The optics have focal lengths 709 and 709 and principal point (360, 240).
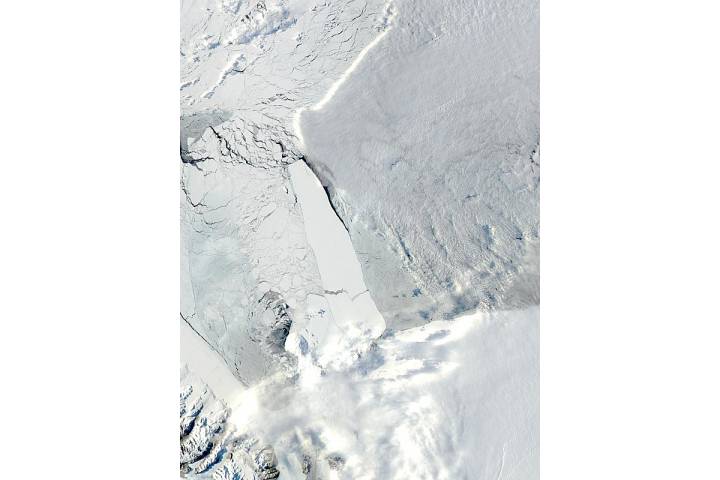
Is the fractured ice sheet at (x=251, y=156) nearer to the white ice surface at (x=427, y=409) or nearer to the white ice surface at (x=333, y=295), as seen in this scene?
the white ice surface at (x=333, y=295)

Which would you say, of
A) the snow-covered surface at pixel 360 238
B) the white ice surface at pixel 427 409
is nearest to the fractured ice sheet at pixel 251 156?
the snow-covered surface at pixel 360 238

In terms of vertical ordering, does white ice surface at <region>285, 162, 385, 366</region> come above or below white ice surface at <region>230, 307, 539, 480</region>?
above

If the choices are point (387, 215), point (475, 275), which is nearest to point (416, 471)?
point (475, 275)

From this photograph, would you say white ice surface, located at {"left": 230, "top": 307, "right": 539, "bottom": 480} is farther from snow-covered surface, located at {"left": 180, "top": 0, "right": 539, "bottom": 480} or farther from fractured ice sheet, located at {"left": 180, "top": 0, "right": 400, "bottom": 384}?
Answer: fractured ice sheet, located at {"left": 180, "top": 0, "right": 400, "bottom": 384}

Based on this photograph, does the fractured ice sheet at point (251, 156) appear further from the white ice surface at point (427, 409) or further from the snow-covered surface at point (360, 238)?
the white ice surface at point (427, 409)

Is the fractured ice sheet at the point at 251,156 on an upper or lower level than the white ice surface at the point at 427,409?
upper

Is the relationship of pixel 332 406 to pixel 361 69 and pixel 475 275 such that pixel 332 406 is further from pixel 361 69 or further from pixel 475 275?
pixel 361 69

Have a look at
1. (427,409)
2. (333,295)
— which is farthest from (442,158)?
(427,409)

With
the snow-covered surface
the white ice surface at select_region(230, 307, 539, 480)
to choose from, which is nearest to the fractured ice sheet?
the snow-covered surface

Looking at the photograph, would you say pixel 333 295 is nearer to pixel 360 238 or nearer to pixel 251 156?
pixel 360 238
